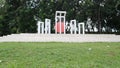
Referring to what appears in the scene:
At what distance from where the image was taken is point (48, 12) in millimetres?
25875

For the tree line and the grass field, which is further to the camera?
the tree line

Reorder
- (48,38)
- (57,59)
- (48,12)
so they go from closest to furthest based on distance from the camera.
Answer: (57,59) < (48,38) < (48,12)

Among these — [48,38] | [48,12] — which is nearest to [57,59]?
[48,38]

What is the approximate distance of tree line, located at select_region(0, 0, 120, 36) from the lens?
25.5 m

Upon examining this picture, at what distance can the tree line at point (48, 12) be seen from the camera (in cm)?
2555

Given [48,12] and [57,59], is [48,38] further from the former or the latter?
[48,12]

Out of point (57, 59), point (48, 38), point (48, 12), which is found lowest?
point (57, 59)

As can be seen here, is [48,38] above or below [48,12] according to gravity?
below

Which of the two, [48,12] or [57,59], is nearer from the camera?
[57,59]

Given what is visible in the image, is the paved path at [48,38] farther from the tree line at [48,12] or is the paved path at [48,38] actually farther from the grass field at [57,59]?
the tree line at [48,12]

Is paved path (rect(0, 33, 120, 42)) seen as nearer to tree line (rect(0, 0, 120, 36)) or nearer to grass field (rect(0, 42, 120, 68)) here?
grass field (rect(0, 42, 120, 68))

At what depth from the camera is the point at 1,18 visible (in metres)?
26.2

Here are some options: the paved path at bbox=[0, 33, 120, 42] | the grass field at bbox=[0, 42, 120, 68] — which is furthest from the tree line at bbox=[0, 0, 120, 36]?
the grass field at bbox=[0, 42, 120, 68]

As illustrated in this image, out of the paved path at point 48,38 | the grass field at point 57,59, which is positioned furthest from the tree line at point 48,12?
the grass field at point 57,59
